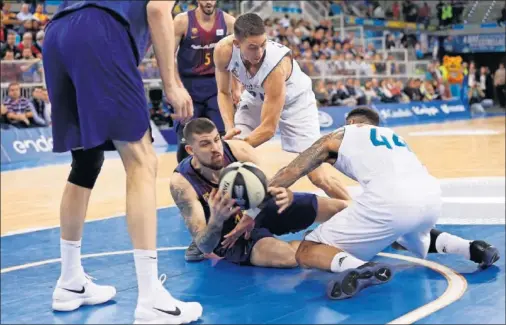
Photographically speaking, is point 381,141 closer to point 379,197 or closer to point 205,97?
point 379,197

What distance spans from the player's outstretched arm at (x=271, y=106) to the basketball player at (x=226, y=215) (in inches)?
12.3

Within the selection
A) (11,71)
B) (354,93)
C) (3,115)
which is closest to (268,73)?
(3,115)

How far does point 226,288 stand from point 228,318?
0.67 meters

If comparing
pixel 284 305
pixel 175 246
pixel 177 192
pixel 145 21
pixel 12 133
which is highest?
pixel 145 21

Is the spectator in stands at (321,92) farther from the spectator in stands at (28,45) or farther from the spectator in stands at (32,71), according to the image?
the spectator in stands at (32,71)

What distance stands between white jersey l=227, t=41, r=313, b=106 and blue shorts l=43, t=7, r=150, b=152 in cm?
222

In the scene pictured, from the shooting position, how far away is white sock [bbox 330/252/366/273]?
4332 millimetres

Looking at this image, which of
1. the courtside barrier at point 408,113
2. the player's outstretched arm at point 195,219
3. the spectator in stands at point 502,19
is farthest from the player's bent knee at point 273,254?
the spectator in stands at point 502,19

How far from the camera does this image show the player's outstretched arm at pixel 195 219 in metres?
4.47

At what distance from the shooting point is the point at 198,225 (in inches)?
187

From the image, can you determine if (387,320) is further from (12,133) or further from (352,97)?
(352,97)

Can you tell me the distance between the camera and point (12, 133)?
13719 mm

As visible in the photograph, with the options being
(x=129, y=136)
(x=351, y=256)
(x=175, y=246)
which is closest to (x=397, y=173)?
(x=351, y=256)

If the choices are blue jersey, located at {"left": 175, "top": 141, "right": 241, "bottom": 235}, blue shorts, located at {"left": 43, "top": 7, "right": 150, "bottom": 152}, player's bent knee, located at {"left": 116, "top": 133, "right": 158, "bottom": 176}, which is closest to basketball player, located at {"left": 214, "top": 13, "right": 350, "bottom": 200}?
blue jersey, located at {"left": 175, "top": 141, "right": 241, "bottom": 235}
